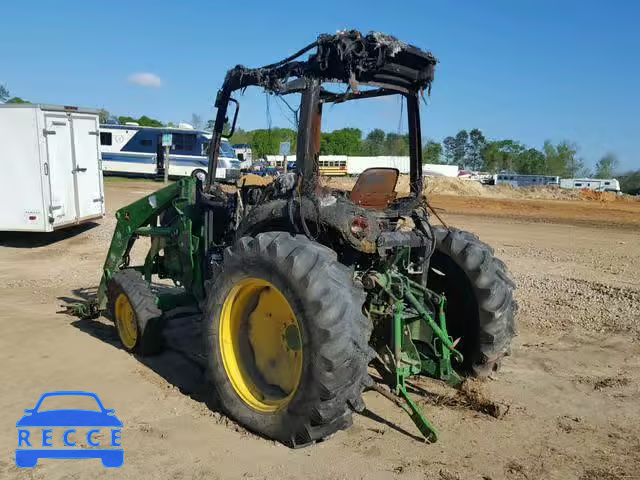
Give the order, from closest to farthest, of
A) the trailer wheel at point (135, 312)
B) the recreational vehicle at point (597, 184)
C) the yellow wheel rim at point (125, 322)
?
the trailer wheel at point (135, 312) → the yellow wheel rim at point (125, 322) → the recreational vehicle at point (597, 184)

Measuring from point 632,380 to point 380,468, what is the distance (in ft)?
9.45

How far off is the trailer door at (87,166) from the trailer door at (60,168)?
0.55 feet

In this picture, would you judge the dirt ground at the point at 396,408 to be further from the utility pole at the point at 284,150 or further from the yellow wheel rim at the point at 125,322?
the utility pole at the point at 284,150

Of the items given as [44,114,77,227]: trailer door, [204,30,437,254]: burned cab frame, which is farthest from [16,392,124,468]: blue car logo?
[44,114,77,227]: trailer door

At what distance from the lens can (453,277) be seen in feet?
17.4

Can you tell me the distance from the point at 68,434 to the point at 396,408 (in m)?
2.42

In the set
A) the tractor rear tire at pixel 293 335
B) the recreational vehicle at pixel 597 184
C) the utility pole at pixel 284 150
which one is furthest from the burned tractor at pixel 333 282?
the recreational vehicle at pixel 597 184

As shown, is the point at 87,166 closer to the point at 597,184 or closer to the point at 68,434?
the point at 68,434

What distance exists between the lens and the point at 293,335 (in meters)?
4.24

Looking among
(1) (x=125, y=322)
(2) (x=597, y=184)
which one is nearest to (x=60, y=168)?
(1) (x=125, y=322)

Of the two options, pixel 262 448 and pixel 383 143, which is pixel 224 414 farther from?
pixel 383 143

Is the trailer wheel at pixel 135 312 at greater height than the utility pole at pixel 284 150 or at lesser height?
lesser

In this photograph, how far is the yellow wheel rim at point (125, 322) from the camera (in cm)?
604

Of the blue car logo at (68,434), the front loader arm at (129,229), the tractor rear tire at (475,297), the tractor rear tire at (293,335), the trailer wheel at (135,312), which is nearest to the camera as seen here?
the tractor rear tire at (293,335)
